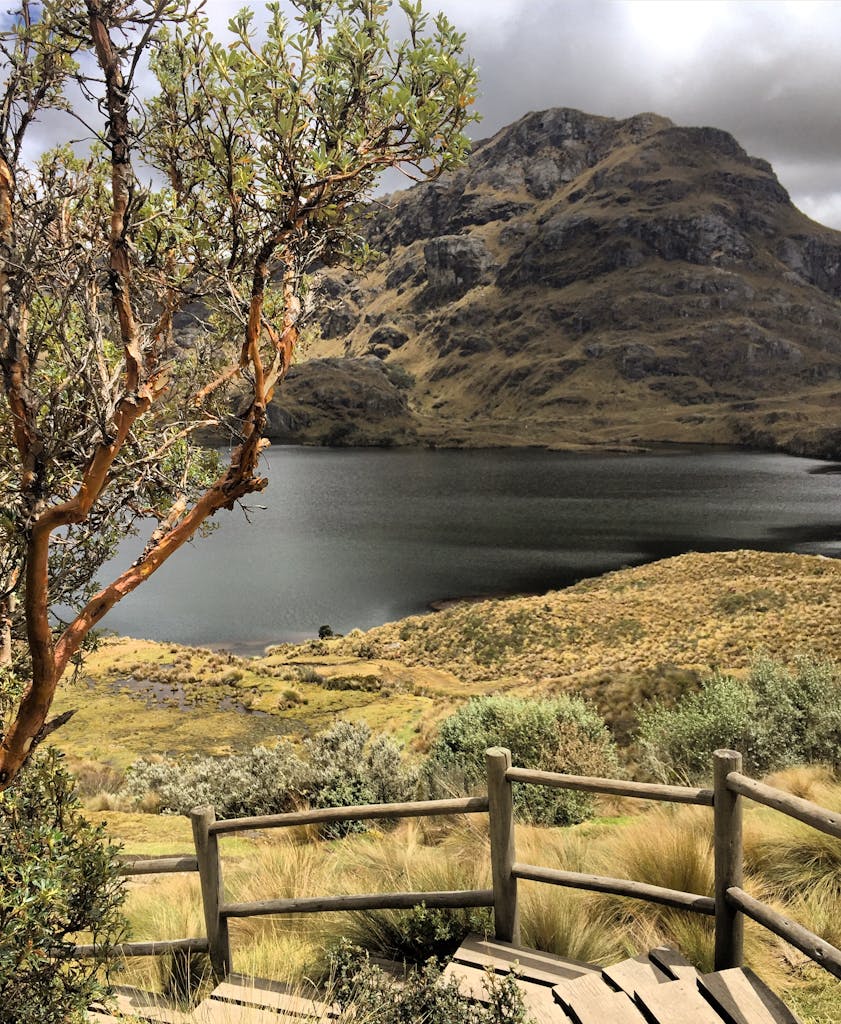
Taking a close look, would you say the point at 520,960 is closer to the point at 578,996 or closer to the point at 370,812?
the point at 578,996

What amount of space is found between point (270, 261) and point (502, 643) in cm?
2686

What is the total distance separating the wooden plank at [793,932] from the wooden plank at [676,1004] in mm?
489

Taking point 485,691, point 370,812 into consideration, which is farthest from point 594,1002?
point 485,691

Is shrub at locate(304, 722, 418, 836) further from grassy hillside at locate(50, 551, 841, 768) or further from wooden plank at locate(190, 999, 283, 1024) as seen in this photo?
wooden plank at locate(190, 999, 283, 1024)

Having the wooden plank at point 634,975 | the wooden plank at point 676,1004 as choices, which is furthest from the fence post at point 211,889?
the wooden plank at point 676,1004

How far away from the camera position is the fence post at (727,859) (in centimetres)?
389

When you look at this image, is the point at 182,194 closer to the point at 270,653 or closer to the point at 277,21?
the point at 277,21

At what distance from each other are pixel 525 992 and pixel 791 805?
1667 millimetres

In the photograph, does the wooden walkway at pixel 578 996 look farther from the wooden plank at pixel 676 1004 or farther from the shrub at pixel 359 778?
the shrub at pixel 359 778

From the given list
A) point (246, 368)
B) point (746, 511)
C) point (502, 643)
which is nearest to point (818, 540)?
point (746, 511)

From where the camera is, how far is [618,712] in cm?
1423

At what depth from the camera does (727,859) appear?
393 centimetres

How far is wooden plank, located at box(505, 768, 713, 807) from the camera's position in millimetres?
3994

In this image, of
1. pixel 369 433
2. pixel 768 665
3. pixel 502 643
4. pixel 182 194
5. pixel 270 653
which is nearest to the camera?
pixel 182 194
